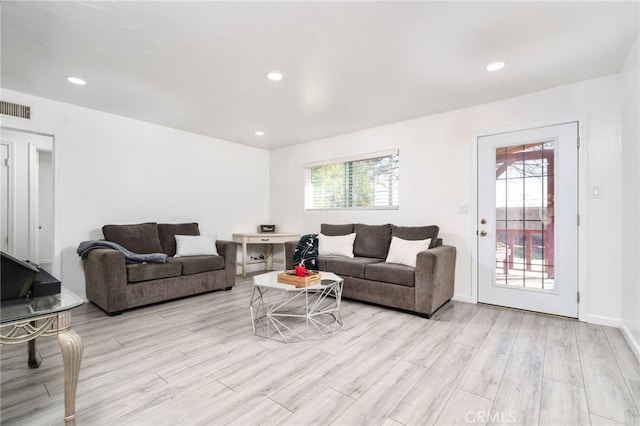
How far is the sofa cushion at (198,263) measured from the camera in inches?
140

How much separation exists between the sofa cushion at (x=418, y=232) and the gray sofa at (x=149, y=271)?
2.25m

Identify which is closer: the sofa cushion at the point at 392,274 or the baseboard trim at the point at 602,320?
the baseboard trim at the point at 602,320

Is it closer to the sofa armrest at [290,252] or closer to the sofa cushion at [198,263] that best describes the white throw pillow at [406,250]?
the sofa armrest at [290,252]

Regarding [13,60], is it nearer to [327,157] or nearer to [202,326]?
[202,326]

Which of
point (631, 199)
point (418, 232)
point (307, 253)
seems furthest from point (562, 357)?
point (307, 253)

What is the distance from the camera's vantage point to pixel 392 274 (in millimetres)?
3135

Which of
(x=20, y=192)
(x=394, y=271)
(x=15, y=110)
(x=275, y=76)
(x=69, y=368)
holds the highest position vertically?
(x=275, y=76)

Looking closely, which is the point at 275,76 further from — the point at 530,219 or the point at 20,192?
the point at 20,192

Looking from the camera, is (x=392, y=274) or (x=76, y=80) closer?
(x=76, y=80)

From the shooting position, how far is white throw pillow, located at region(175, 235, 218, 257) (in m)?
3.84

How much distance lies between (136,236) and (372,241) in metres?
3.00

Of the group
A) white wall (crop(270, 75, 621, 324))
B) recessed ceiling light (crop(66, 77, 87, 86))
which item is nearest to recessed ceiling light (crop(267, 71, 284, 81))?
recessed ceiling light (crop(66, 77, 87, 86))

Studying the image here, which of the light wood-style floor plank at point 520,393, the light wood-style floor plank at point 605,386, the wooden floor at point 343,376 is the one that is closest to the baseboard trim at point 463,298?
the wooden floor at point 343,376

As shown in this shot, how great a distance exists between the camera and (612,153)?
8.87 ft
